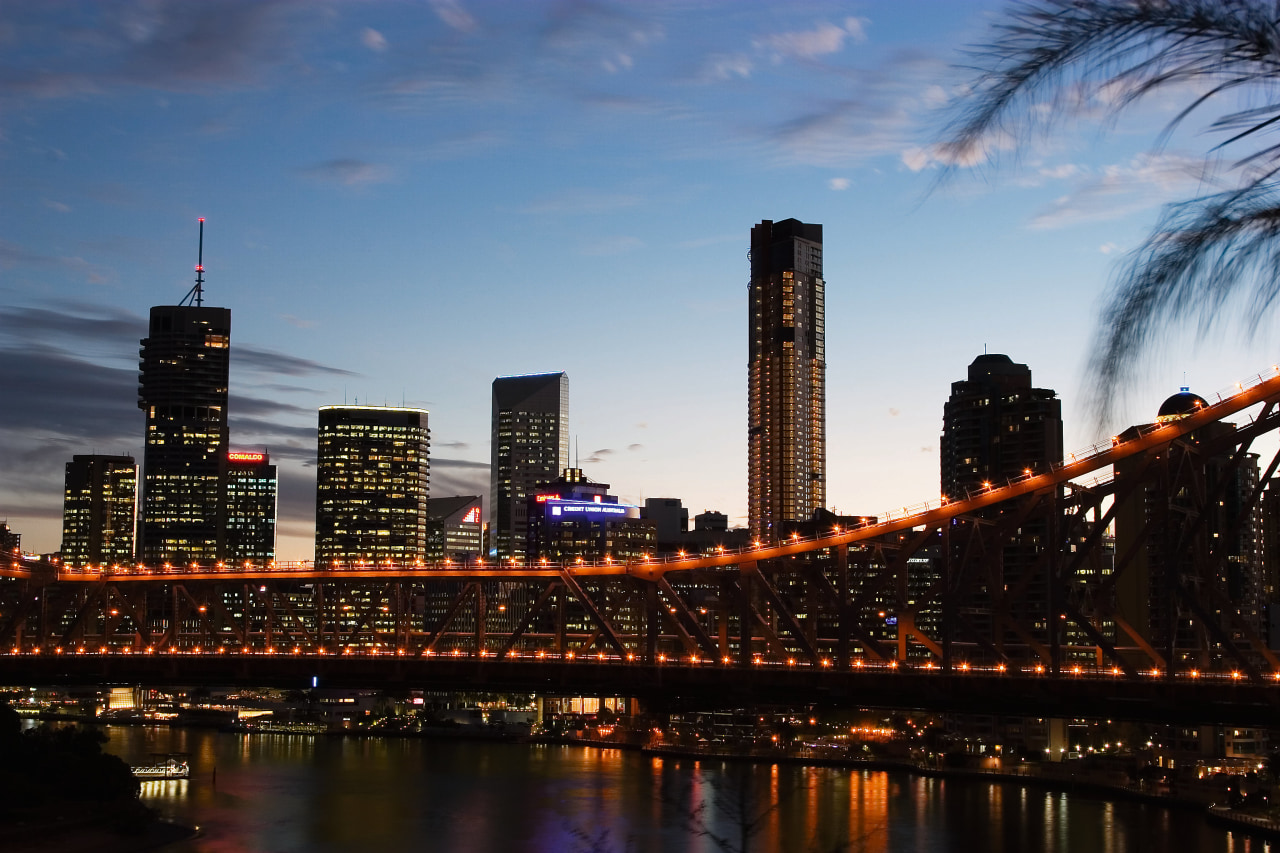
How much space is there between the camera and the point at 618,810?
86.6 metres

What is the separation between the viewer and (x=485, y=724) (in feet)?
495

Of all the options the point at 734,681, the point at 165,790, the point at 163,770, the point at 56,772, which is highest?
the point at 734,681

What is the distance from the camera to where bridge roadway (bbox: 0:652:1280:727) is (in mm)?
60188

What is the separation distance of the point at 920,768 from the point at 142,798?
56.3m

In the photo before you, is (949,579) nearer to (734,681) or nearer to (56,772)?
(734,681)

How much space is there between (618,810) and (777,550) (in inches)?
778

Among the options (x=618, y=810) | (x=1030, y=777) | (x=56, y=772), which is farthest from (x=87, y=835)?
(x=1030, y=777)

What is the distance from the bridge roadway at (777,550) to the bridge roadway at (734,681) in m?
6.66

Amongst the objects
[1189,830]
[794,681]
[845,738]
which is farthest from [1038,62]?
[845,738]

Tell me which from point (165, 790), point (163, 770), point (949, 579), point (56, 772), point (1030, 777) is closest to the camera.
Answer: point (949, 579)

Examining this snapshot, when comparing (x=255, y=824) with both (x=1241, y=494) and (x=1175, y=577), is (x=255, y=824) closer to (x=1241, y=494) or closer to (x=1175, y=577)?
(x=1175, y=577)

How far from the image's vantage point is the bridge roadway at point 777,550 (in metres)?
60.5

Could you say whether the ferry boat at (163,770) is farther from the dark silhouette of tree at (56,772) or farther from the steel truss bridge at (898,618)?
the dark silhouette of tree at (56,772)

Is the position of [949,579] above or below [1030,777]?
above
